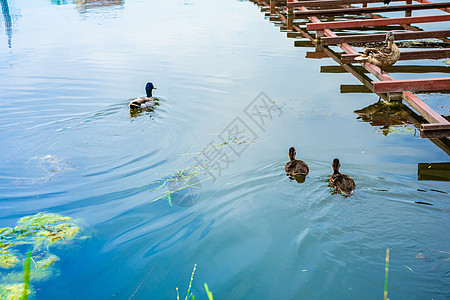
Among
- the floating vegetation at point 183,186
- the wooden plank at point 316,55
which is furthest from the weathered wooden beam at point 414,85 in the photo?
the wooden plank at point 316,55

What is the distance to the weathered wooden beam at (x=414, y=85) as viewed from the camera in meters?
6.82

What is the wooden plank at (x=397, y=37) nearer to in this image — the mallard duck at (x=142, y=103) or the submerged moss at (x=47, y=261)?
the mallard duck at (x=142, y=103)

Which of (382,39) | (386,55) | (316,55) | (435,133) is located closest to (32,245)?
(435,133)

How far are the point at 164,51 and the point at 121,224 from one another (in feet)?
28.5

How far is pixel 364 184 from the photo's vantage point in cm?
481

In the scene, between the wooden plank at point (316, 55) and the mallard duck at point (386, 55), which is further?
the wooden plank at point (316, 55)

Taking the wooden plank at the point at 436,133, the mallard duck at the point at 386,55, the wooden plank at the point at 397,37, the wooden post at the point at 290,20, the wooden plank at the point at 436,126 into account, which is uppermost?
the wooden post at the point at 290,20

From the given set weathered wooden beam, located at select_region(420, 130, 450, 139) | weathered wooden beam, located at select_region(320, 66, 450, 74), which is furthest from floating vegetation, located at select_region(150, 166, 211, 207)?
weathered wooden beam, located at select_region(320, 66, 450, 74)

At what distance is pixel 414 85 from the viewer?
694 cm

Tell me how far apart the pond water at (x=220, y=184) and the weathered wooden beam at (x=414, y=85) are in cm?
47

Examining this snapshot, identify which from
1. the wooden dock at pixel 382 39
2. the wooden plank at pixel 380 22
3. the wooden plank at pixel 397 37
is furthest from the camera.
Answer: the wooden plank at pixel 380 22

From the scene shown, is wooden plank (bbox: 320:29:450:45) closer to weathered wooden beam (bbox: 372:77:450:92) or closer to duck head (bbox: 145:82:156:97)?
weathered wooden beam (bbox: 372:77:450:92)

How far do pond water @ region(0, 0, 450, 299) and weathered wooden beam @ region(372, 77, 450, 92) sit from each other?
18.6 inches

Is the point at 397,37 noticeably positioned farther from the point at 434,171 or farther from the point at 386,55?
the point at 434,171
